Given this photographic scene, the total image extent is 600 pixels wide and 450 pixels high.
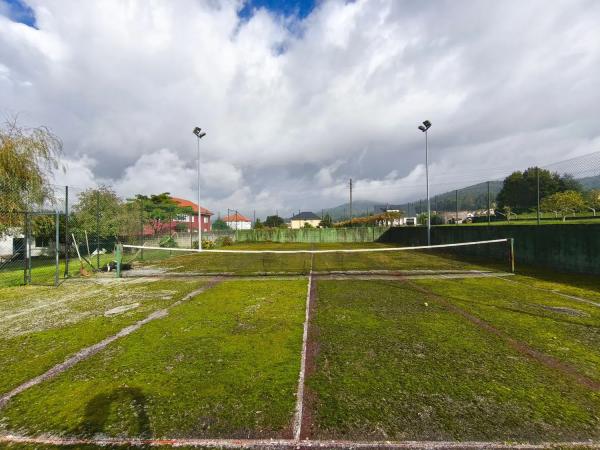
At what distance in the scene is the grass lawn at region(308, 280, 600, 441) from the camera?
2.58 m

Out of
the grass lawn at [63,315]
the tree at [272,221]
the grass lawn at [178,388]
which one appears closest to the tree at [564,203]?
the grass lawn at [178,388]

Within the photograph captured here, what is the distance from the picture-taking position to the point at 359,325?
207 inches

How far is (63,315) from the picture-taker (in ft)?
20.5

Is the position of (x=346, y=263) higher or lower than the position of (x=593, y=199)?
lower

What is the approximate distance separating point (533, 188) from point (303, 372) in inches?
563

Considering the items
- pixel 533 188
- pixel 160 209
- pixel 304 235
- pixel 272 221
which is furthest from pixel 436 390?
pixel 272 221

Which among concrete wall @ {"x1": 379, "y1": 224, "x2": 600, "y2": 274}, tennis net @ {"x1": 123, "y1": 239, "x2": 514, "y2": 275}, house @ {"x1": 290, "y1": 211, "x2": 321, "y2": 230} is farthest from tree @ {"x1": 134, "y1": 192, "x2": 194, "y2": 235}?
house @ {"x1": 290, "y1": 211, "x2": 321, "y2": 230}

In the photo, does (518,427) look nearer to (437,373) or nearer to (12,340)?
(437,373)

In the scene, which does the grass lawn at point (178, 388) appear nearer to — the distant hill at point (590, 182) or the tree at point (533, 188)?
the distant hill at point (590, 182)

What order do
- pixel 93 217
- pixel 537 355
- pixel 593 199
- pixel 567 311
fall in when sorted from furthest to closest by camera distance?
pixel 93 217, pixel 593 199, pixel 567 311, pixel 537 355

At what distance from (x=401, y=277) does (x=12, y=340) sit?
9.92 meters

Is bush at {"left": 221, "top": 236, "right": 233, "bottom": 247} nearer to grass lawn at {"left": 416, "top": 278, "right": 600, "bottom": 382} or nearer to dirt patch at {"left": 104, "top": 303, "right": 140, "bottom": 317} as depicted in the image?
dirt patch at {"left": 104, "top": 303, "right": 140, "bottom": 317}

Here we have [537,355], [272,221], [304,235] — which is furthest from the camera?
[272,221]

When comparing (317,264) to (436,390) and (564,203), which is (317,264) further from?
(564,203)
